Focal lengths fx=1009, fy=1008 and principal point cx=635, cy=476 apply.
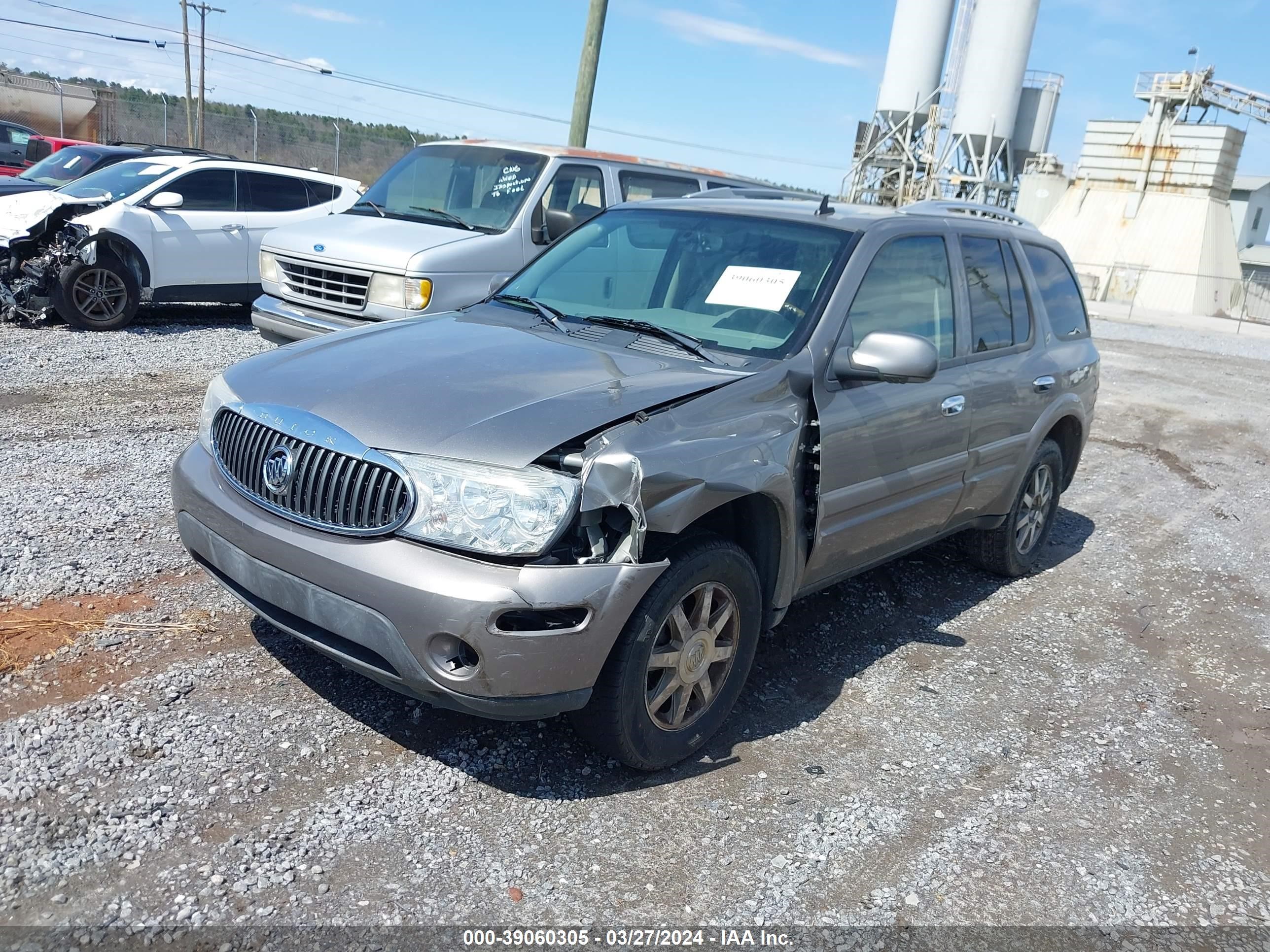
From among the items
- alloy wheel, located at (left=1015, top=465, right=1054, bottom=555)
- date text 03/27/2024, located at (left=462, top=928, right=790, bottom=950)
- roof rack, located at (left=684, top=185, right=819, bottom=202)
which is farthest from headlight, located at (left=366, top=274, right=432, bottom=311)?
date text 03/27/2024, located at (left=462, top=928, right=790, bottom=950)

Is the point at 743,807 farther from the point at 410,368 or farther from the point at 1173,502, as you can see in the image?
the point at 1173,502

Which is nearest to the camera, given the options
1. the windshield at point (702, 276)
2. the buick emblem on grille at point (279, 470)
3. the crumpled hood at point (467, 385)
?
the crumpled hood at point (467, 385)

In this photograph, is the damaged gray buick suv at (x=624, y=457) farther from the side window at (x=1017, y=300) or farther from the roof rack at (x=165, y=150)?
the roof rack at (x=165, y=150)

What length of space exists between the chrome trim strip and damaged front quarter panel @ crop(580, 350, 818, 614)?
0.54 m

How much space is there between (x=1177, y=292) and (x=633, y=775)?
36857mm

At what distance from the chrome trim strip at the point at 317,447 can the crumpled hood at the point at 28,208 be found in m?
7.89

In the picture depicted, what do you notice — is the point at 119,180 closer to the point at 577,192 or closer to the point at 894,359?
the point at 577,192

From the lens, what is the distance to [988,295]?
4949mm

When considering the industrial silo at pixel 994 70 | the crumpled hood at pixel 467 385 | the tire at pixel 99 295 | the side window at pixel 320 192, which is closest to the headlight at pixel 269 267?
the tire at pixel 99 295

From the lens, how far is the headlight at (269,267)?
8.23 metres

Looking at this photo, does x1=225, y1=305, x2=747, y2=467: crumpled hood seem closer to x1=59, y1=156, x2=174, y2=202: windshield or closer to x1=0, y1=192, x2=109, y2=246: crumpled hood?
x1=0, y1=192, x2=109, y2=246: crumpled hood

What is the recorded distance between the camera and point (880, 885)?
2.99 metres

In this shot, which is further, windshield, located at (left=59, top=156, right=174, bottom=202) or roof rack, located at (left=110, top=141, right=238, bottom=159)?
roof rack, located at (left=110, top=141, right=238, bottom=159)

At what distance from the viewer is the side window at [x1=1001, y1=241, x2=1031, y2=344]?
5176 mm
